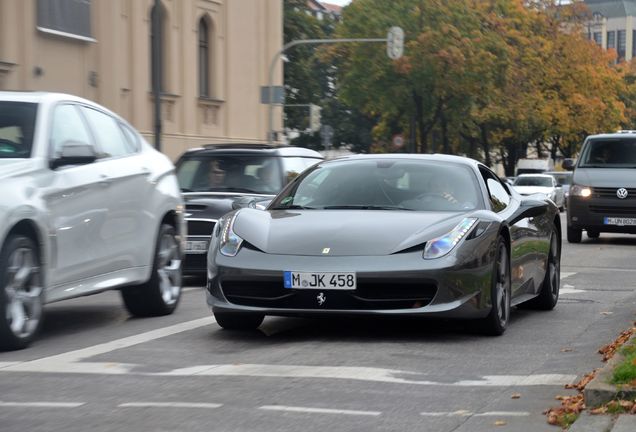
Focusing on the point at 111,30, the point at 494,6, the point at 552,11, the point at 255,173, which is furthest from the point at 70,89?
the point at 552,11

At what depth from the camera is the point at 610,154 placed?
81.5 feet

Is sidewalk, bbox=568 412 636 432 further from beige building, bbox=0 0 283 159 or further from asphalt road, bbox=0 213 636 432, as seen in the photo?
beige building, bbox=0 0 283 159

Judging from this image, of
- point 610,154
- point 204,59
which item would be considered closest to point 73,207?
point 610,154

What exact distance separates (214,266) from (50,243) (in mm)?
1068

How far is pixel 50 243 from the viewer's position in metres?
8.91

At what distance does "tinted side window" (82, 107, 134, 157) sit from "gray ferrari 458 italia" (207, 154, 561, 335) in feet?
3.74

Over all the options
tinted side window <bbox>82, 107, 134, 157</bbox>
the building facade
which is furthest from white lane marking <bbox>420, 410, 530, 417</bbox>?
the building facade

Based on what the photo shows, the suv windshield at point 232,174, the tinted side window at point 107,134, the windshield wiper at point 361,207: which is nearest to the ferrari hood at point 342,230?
the windshield wiper at point 361,207

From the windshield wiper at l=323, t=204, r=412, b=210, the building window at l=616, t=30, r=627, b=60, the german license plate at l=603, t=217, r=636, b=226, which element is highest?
the building window at l=616, t=30, r=627, b=60

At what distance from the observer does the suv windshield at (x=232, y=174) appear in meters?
15.3

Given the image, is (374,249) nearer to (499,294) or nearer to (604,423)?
(499,294)

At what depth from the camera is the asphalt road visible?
6152mm

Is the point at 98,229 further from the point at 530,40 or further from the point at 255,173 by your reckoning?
the point at 530,40

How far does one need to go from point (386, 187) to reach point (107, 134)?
209cm
